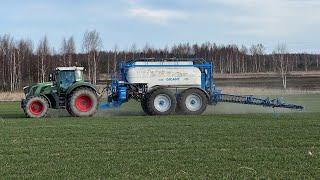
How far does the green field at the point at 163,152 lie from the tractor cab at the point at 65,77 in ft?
25.2

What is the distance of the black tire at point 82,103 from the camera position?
2673cm

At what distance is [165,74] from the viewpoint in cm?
2802

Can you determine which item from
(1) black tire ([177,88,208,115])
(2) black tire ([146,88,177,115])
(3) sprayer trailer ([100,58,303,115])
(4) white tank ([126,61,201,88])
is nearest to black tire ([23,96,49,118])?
(3) sprayer trailer ([100,58,303,115])

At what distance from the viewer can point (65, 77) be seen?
27438 millimetres

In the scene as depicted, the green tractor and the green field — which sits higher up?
the green tractor

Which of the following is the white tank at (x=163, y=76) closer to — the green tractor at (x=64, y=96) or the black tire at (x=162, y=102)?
the black tire at (x=162, y=102)

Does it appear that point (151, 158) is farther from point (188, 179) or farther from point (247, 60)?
point (247, 60)

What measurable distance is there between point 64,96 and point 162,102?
4.87 metres

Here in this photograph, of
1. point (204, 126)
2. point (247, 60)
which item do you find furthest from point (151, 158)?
point (247, 60)

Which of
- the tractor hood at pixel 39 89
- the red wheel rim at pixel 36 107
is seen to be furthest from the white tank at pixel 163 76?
the red wheel rim at pixel 36 107

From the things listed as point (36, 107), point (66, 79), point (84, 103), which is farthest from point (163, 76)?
point (36, 107)

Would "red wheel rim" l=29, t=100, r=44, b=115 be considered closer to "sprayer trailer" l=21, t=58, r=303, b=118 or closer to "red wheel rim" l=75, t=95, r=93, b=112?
"sprayer trailer" l=21, t=58, r=303, b=118

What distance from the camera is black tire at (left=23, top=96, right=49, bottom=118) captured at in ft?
86.8

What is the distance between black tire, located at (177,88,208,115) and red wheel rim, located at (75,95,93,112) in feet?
14.7
